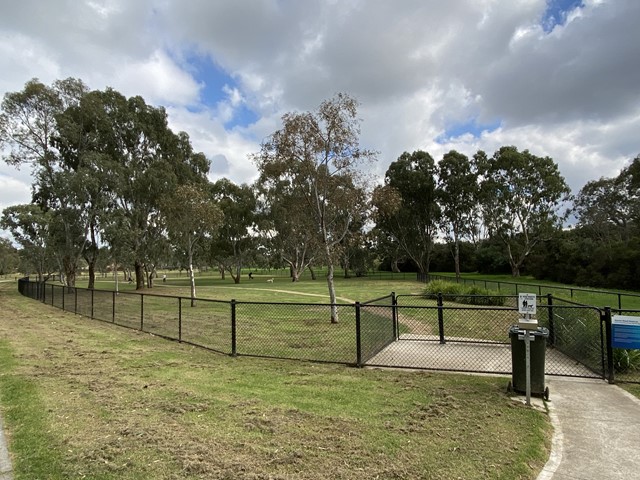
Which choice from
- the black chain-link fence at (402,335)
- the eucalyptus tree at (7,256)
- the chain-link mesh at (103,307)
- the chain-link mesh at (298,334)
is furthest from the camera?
the eucalyptus tree at (7,256)

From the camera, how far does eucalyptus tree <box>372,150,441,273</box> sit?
4969cm

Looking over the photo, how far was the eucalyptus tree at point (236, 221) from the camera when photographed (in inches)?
1956

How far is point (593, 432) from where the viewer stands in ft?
15.0

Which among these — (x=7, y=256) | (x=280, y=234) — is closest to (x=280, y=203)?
(x=280, y=234)

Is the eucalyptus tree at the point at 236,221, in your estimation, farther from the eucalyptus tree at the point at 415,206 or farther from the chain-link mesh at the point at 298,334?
the chain-link mesh at the point at 298,334

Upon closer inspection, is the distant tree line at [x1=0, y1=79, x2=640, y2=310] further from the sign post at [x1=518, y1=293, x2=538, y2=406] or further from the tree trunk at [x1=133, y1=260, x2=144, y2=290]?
the sign post at [x1=518, y1=293, x2=538, y2=406]

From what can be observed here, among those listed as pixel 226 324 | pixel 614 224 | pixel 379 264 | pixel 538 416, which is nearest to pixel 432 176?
pixel 614 224

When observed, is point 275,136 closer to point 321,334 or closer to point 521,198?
point 321,334

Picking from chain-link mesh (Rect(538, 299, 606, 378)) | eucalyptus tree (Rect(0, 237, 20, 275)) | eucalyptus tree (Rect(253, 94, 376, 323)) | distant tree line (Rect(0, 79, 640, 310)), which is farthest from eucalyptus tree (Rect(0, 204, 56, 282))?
eucalyptus tree (Rect(0, 237, 20, 275))

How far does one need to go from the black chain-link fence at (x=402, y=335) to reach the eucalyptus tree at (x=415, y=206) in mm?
33867

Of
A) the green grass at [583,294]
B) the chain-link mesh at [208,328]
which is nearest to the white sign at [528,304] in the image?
the chain-link mesh at [208,328]

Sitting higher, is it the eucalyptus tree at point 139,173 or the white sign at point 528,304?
the eucalyptus tree at point 139,173

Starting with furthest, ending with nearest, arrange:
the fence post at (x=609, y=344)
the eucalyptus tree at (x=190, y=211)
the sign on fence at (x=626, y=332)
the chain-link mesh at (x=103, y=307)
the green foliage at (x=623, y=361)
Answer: the eucalyptus tree at (x=190, y=211) → the chain-link mesh at (x=103, y=307) → the green foliage at (x=623, y=361) → the fence post at (x=609, y=344) → the sign on fence at (x=626, y=332)

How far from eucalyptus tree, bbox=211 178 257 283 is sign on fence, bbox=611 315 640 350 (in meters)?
45.1
